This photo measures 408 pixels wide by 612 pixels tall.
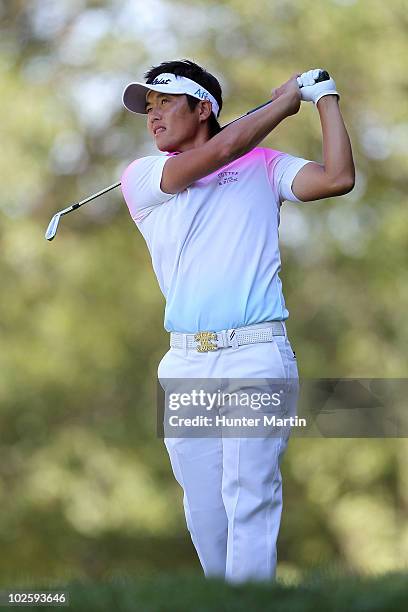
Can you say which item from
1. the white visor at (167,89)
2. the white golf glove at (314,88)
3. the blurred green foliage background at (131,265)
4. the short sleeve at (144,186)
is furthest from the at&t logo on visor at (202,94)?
the blurred green foliage background at (131,265)

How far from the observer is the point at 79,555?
16422mm

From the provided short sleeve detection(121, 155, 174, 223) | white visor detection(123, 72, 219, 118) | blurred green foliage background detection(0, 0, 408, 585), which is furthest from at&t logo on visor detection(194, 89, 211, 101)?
blurred green foliage background detection(0, 0, 408, 585)

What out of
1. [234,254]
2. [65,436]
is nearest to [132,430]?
[65,436]

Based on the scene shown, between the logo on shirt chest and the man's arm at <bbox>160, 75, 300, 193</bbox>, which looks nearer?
the man's arm at <bbox>160, 75, 300, 193</bbox>

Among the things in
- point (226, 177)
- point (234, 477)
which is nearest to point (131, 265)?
point (226, 177)

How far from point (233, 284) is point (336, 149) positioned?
1.79 ft

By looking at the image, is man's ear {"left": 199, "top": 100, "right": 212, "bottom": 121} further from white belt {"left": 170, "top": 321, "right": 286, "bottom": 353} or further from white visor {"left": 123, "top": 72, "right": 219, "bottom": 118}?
white belt {"left": 170, "top": 321, "right": 286, "bottom": 353}

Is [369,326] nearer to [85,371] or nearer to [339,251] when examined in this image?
[339,251]

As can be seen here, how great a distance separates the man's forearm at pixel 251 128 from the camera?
3996 millimetres

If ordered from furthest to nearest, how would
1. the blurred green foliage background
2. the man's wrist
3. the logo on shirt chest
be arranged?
the blurred green foliage background, the logo on shirt chest, the man's wrist

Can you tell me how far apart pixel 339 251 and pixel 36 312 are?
371cm

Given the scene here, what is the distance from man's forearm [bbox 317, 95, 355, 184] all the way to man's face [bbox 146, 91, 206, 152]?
552mm

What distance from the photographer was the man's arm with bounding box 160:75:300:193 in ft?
13.1

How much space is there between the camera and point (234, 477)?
12.6ft
